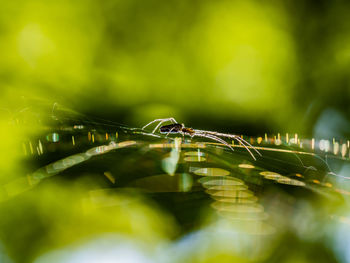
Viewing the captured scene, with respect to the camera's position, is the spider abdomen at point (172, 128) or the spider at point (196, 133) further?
the spider abdomen at point (172, 128)

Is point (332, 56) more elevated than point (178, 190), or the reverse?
point (332, 56)

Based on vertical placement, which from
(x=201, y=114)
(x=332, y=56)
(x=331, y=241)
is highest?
(x=332, y=56)

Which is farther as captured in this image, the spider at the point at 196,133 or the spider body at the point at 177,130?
the spider body at the point at 177,130

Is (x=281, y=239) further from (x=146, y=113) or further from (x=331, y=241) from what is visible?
(x=146, y=113)

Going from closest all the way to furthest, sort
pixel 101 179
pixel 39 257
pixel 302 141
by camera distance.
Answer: pixel 39 257 → pixel 101 179 → pixel 302 141

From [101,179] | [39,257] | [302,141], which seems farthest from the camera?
[302,141]

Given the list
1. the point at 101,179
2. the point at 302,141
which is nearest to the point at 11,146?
the point at 101,179

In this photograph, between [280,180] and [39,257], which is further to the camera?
[280,180]

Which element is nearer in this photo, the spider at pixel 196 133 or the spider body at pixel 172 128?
the spider at pixel 196 133

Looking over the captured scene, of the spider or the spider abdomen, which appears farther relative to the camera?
the spider abdomen

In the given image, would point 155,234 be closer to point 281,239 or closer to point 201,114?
point 281,239
